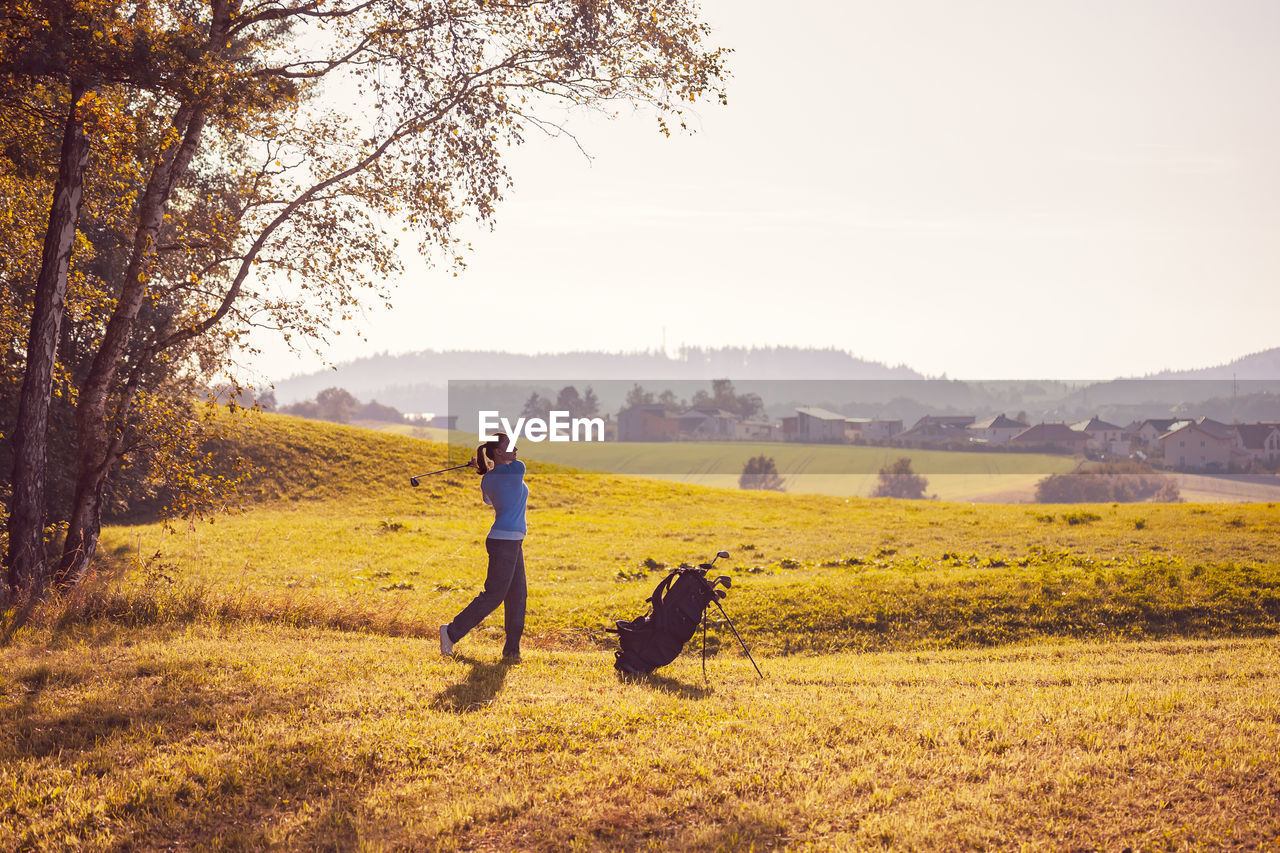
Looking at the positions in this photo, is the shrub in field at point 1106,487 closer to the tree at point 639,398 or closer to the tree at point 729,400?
the tree at point 729,400

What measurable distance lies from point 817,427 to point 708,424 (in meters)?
19.0

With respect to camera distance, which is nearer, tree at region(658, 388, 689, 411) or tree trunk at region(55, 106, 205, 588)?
tree trunk at region(55, 106, 205, 588)

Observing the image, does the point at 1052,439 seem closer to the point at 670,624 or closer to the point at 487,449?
the point at 670,624

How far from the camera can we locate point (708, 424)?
506 feet

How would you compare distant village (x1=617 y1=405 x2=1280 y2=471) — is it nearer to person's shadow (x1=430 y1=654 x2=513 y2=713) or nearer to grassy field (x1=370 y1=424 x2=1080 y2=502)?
grassy field (x1=370 y1=424 x2=1080 y2=502)

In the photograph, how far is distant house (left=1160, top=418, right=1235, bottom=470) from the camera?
113m

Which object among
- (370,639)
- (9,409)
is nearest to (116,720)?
(370,639)

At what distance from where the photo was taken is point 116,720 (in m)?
7.53

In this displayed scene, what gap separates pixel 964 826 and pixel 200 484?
12608 mm

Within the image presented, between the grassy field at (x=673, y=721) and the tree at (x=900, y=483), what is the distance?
86233 millimetres

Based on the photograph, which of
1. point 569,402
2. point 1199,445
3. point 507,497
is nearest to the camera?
point 507,497

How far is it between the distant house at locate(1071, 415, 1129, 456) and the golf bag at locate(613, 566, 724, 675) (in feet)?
410

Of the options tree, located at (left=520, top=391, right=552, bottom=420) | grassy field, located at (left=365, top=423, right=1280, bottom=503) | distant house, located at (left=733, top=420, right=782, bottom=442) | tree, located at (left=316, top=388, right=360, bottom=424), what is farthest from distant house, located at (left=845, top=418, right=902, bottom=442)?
tree, located at (left=316, top=388, right=360, bottom=424)

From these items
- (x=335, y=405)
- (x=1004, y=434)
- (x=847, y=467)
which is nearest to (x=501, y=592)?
(x=847, y=467)
